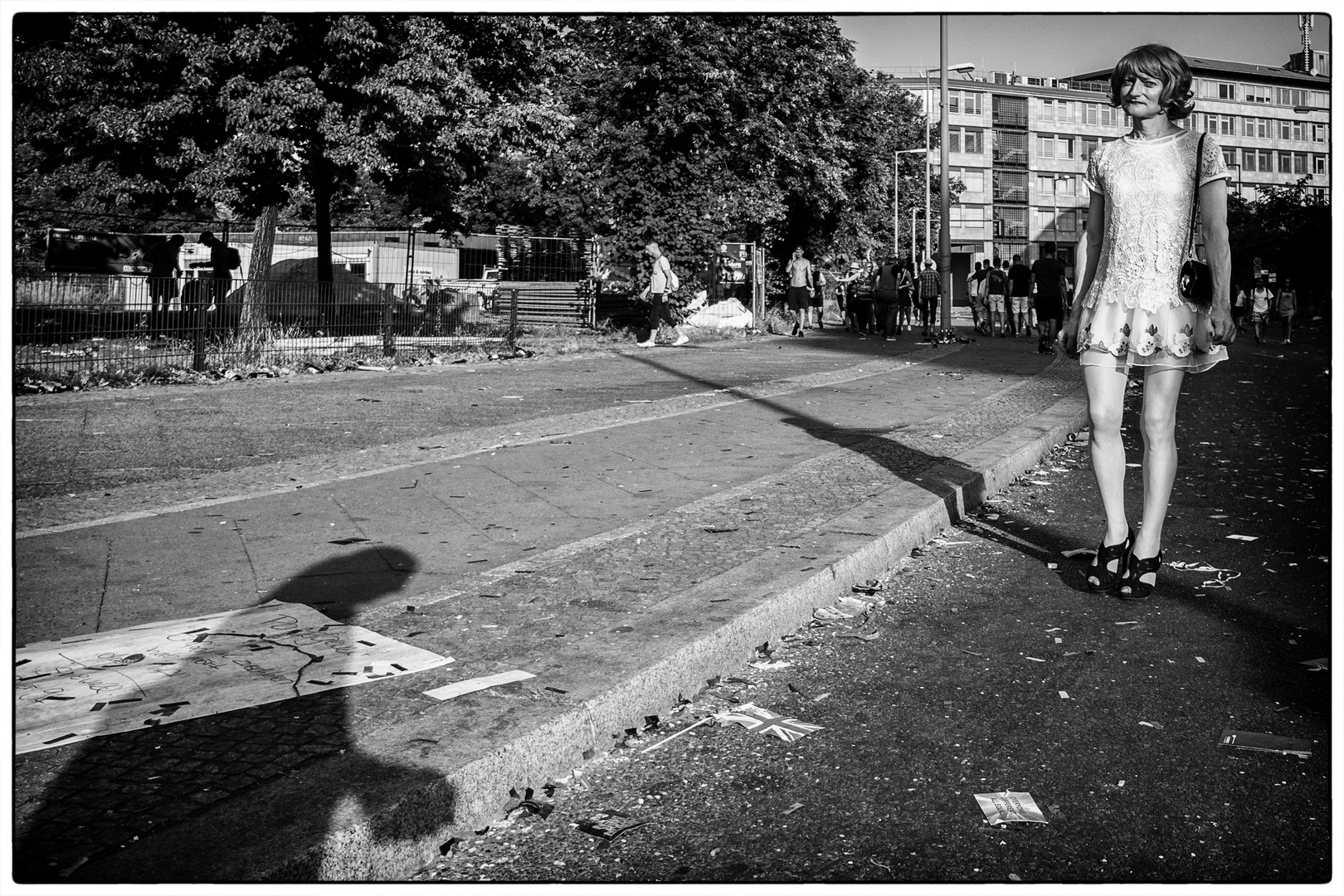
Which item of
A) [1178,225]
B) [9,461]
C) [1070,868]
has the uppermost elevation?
[1178,225]

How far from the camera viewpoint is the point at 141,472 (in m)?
6.96

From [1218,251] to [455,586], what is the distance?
109 inches

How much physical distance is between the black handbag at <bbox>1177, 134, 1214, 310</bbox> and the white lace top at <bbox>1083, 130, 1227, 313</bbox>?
0.05 ft

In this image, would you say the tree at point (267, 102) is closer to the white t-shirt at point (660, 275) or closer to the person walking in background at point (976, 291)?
→ the white t-shirt at point (660, 275)

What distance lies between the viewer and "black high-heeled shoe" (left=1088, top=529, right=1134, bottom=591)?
441 cm

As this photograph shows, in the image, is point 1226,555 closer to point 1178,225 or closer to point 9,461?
point 1178,225

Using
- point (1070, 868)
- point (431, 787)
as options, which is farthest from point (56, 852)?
point (1070, 868)

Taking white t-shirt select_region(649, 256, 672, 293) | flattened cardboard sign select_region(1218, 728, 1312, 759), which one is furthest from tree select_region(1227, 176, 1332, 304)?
flattened cardboard sign select_region(1218, 728, 1312, 759)

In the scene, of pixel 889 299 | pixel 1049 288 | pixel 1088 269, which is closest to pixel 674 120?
pixel 889 299

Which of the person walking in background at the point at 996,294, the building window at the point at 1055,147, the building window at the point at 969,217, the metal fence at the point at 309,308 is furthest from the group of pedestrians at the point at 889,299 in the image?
the building window at the point at 969,217

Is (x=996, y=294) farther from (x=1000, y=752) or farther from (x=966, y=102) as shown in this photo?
(x=966, y=102)

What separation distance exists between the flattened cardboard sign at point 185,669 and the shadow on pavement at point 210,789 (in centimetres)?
11

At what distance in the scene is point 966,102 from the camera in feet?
336

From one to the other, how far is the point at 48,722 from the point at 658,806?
1408 millimetres
